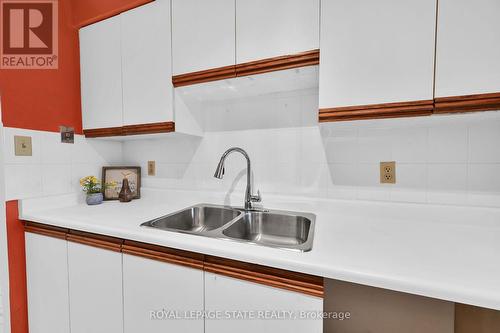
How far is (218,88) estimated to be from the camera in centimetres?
125

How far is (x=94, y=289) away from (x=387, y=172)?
1.52m

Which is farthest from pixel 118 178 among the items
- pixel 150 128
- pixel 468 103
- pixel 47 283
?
pixel 468 103

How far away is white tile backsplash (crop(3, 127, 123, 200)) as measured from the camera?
1.17 metres

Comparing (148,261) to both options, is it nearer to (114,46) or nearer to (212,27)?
(212,27)

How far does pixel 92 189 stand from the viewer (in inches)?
57.1

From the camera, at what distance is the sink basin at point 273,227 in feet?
3.72

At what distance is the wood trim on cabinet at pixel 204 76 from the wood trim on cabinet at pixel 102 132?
497 mm

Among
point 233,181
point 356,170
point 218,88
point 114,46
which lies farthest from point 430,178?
point 114,46

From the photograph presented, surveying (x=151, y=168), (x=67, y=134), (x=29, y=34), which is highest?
(x=29, y=34)

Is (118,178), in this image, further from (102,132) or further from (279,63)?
(279,63)

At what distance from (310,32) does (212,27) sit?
0.49 m

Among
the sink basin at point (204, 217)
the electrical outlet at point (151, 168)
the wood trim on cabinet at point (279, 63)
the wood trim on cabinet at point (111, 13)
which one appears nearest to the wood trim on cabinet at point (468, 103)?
the wood trim on cabinet at point (279, 63)

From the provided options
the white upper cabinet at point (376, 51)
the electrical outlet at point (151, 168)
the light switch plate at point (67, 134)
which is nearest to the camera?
the white upper cabinet at point (376, 51)

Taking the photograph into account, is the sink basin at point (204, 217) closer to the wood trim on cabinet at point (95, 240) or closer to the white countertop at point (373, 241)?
the white countertop at point (373, 241)
